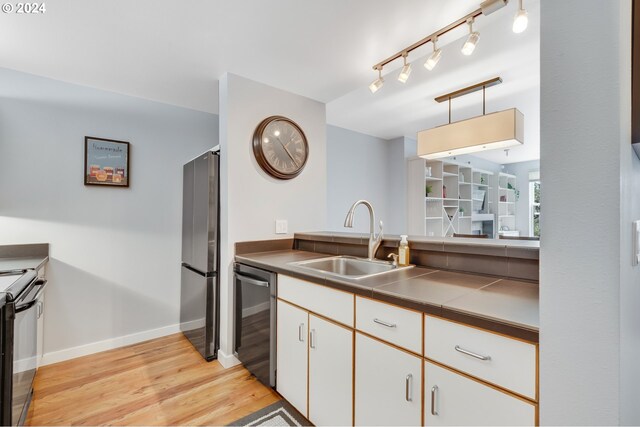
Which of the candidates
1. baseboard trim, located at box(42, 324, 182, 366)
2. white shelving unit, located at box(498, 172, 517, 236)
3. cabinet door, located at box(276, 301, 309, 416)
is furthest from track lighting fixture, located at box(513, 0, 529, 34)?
white shelving unit, located at box(498, 172, 517, 236)

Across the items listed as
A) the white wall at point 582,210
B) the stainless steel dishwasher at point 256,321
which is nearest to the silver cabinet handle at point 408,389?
the white wall at point 582,210

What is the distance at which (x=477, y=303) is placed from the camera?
102 cm

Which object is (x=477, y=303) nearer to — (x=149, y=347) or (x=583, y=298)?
(x=583, y=298)

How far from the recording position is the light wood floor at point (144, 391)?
1.71 metres

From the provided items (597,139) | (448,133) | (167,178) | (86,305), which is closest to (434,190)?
(448,133)

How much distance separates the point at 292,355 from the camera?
1.67 metres

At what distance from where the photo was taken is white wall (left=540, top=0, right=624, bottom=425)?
66 centimetres

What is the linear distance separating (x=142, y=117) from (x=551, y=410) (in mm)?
3305

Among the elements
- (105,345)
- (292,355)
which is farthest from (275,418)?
(105,345)

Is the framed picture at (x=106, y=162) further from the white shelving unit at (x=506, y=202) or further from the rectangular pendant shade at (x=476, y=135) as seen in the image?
the white shelving unit at (x=506, y=202)

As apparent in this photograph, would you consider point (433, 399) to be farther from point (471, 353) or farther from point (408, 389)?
point (471, 353)

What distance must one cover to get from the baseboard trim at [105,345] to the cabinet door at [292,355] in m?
1.64

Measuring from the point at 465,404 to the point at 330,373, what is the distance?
66 cm

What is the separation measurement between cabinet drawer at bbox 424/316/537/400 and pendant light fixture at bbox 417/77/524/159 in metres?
2.03
